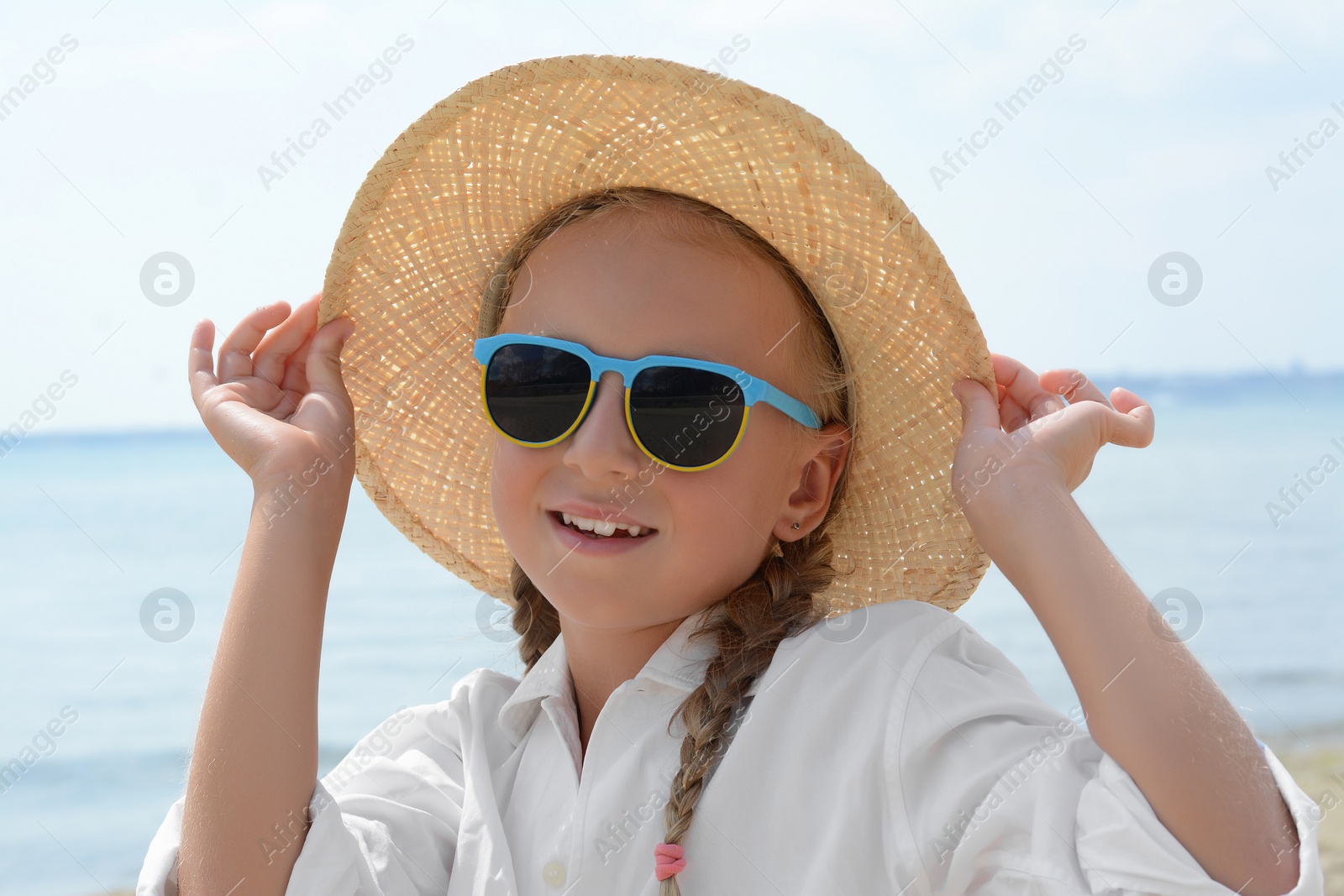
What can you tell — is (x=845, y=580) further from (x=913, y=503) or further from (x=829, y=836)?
(x=829, y=836)

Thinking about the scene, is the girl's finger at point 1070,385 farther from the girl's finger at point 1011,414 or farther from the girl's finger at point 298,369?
the girl's finger at point 298,369

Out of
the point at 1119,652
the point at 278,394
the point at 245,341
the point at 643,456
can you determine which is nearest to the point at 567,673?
the point at 643,456

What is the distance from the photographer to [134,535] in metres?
15.2

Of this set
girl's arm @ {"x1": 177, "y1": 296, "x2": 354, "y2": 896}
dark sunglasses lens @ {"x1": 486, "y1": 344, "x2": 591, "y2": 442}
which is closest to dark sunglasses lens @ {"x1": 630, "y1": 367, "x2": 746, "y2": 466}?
dark sunglasses lens @ {"x1": 486, "y1": 344, "x2": 591, "y2": 442}

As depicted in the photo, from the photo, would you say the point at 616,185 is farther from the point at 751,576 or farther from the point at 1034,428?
the point at 1034,428

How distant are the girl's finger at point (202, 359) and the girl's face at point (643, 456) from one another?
0.68 meters

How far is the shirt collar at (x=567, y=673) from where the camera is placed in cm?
200

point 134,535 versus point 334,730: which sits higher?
point 334,730

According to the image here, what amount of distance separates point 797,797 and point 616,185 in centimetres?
119

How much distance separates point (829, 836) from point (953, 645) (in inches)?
14.6

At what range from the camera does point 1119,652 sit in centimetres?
153

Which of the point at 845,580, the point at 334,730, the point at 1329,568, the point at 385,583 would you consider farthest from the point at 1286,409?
the point at 845,580

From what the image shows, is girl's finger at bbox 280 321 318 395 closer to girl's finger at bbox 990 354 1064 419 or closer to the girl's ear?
the girl's ear

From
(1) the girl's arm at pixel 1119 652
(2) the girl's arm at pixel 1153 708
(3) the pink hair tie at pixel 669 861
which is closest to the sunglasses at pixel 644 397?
(1) the girl's arm at pixel 1119 652
